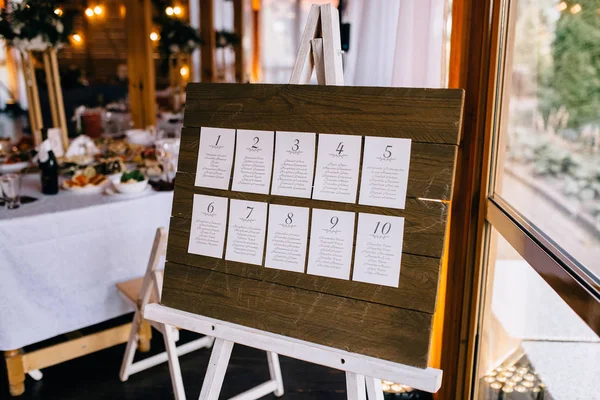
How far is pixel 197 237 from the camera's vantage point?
4.67 feet

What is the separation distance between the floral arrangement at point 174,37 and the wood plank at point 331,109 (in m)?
3.73

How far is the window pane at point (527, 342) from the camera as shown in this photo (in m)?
1.27

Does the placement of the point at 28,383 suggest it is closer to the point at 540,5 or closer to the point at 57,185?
the point at 57,185

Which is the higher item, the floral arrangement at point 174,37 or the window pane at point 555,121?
the floral arrangement at point 174,37

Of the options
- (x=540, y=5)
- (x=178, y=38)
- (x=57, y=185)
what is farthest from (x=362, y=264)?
(x=178, y=38)

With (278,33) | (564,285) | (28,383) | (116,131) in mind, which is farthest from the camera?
(278,33)

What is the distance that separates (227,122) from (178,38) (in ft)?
12.6

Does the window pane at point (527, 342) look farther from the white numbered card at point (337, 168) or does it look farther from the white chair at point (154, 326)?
the white chair at point (154, 326)

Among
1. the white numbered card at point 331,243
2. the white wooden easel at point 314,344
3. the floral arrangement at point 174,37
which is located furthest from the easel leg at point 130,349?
the floral arrangement at point 174,37

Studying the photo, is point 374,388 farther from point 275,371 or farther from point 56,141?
point 56,141

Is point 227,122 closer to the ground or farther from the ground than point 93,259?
farther from the ground

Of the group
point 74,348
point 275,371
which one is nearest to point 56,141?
point 74,348

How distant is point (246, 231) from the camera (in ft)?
4.48

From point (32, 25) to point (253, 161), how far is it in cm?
237
